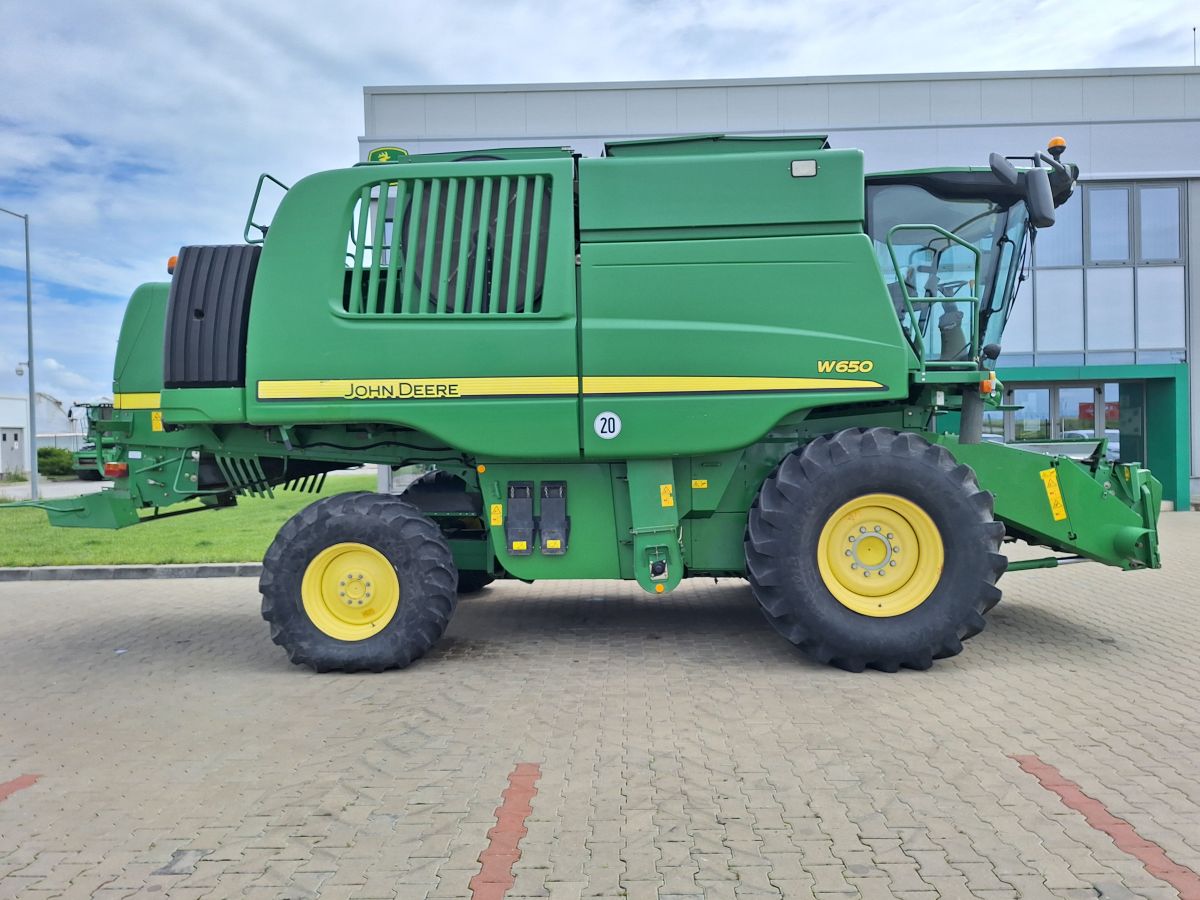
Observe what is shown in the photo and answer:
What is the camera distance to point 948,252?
19.5ft

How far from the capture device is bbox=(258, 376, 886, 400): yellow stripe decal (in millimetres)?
5371

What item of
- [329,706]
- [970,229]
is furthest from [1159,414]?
[329,706]

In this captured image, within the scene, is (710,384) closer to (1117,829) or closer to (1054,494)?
(1054,494)

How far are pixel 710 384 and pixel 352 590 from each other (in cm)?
276

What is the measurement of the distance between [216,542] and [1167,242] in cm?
1685

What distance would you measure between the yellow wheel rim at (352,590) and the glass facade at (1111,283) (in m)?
13.0

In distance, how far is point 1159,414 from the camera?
15172mm

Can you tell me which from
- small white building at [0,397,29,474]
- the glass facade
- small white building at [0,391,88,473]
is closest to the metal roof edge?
the glass facade

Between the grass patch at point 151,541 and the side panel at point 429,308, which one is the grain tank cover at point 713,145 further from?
the grass patch at point 151,541

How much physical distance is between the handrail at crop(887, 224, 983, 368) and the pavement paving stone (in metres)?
2.08

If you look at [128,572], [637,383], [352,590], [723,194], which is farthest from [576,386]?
[128,572]

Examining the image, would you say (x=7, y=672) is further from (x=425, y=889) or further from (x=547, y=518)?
(x=425, y=889)

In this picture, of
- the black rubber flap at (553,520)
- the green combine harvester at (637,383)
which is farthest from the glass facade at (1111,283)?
the black rubber flap at (553,520)

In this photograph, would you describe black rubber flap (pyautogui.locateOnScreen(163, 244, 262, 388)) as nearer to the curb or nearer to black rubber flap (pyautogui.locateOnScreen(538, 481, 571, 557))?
black rubber flap (pyautogui.locateOnScreen(538, 481, 571, 557))
